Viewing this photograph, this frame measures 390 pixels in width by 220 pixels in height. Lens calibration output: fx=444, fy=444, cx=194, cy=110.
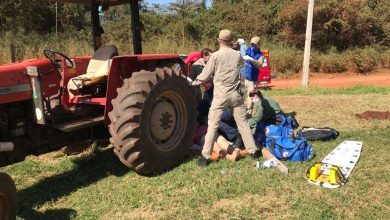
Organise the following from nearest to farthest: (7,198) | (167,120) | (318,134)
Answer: (7,198), (167,120), (318,134)

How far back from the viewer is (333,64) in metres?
18.0

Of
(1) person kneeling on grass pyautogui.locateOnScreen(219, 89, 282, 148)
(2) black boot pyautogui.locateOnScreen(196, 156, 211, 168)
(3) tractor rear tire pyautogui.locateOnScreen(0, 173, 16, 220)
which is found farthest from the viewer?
(1) person kneeling on grass pyautogui.locateOnScreen(219, 89, 282, 148)

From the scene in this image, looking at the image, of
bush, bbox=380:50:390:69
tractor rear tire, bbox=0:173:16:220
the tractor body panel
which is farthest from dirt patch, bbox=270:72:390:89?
tractor rear tire, bbox=0:173:16:220

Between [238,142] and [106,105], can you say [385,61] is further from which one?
[106,105]

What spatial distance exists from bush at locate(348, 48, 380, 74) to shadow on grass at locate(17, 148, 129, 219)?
14077mm

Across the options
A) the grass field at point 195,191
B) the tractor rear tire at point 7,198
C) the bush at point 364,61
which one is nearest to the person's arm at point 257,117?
the grass field at point 195,191

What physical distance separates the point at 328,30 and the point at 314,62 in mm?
2364

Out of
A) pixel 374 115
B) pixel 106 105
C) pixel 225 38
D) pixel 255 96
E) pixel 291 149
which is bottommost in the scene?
pixel 374 115

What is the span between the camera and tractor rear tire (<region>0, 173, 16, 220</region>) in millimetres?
3626

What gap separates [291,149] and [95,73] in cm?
259

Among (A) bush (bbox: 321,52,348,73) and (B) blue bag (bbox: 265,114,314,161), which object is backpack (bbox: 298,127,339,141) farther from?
(A) bush (bbox: 321,52,348,73)

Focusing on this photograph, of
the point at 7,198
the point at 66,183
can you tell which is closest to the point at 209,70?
the point at 66,183

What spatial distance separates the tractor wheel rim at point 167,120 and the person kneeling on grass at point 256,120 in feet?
2.76

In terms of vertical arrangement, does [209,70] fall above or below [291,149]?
above
